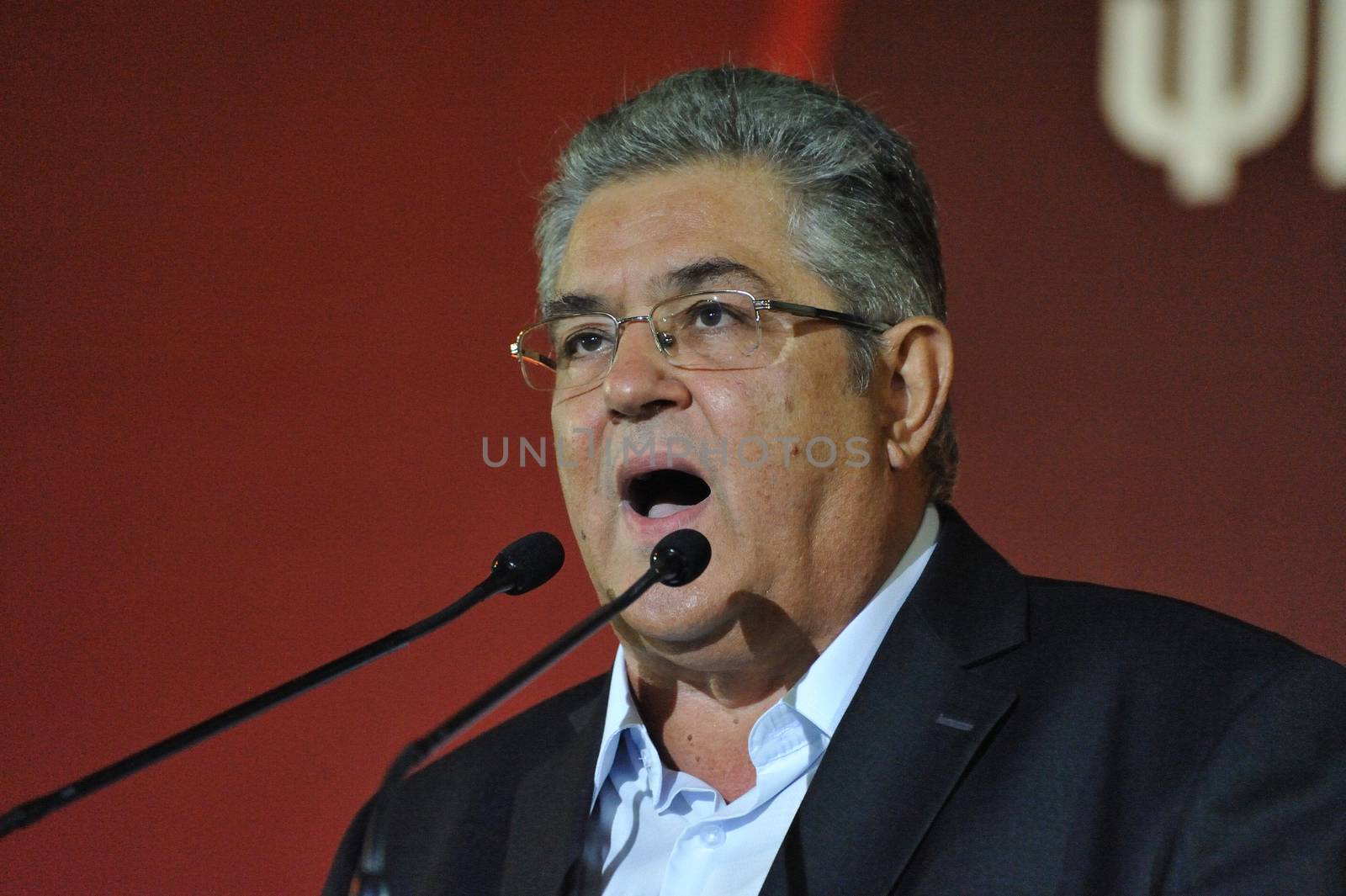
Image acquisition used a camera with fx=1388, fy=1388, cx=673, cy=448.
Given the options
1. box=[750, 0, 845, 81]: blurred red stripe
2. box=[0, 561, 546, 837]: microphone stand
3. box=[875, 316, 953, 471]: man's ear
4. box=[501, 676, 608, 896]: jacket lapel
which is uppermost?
box=[750, 0, 845, 81]: blurred red stripe

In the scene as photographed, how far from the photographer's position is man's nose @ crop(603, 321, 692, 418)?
59.2 inches

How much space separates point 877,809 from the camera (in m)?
1.33

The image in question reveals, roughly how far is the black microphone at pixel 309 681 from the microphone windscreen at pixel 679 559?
118 millimetres

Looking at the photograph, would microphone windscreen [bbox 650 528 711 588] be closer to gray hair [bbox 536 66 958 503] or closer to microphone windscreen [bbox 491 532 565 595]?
microphone windscreen [bbox 491 532 565 595]

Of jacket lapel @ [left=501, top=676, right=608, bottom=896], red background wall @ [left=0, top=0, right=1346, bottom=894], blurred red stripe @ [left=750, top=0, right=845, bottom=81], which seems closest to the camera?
jacket lapel @ [left=501, top=676, right=608, bottom=896]

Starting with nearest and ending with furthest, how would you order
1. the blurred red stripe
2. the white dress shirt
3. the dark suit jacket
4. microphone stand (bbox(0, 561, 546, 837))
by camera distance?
microphone stand (bbox(0, 561, 546, 837)), the dark suit jacket, the white dress shirt, the blurred red stripe

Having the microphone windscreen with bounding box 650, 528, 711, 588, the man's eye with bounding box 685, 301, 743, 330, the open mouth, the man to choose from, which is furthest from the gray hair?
the microphone windscreen with bounding box 650, 528, 711, 588

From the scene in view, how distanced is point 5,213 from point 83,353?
25 centimetres

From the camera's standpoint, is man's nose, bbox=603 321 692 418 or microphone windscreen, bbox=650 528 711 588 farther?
man's nose, bbox=603 321 692 418

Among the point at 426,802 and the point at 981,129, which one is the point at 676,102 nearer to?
the point at 981,129

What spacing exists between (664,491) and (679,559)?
0.32 meters

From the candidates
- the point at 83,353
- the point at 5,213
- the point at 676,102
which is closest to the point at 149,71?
the point at 5,213

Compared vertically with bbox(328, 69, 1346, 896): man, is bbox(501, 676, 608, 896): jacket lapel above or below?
below

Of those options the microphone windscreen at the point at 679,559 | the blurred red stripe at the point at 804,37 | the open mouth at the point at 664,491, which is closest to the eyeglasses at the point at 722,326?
the open mouth at the point at 664,491
